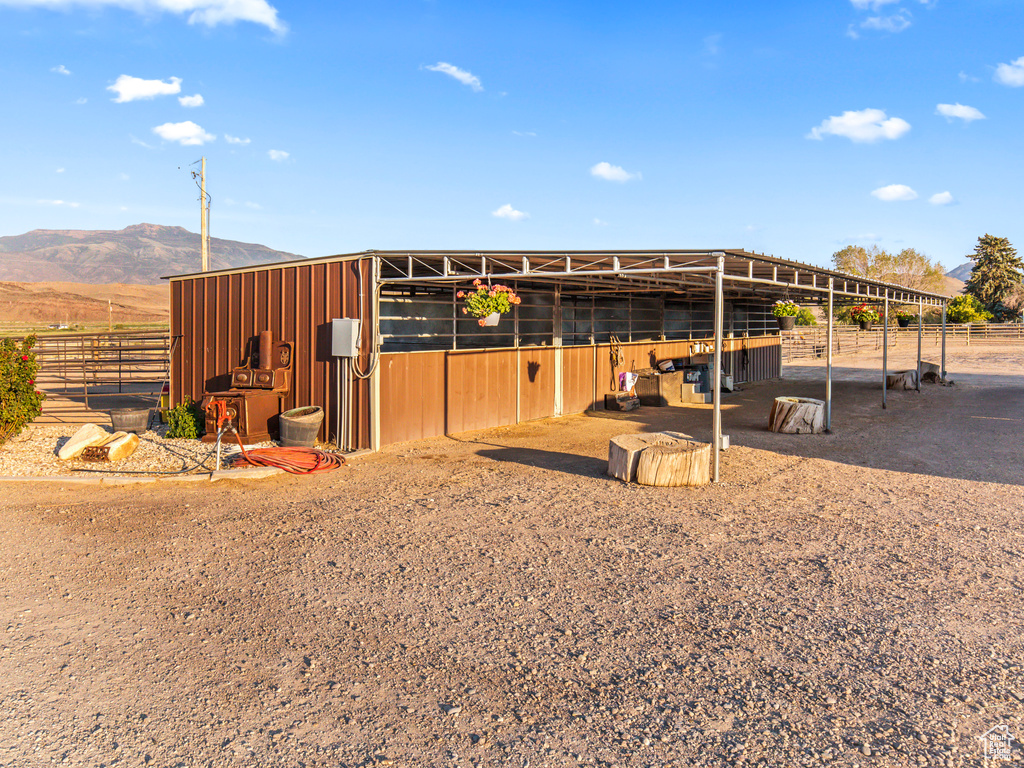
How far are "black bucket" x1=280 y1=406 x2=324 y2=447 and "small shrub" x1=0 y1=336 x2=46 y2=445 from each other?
149 inches

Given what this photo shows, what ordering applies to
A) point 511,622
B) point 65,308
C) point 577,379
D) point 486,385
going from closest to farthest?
point 511,622 → point 486,385 → point 577,379 → point 65,308

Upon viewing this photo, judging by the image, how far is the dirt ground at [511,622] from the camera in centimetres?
300

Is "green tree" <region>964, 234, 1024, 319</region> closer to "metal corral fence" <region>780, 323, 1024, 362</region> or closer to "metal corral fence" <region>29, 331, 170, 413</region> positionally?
"metal corral fence" <region>780, 323, 1024, 362</region>

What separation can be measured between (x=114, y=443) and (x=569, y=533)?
6.50 m

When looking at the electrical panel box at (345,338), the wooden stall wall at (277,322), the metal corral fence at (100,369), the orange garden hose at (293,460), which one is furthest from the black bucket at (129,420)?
the electrical panel box at (345,338)

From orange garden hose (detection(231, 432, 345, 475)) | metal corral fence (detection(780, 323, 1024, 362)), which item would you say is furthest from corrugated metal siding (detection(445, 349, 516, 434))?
metal corral fence (detection(780, 323, 1024, 362))

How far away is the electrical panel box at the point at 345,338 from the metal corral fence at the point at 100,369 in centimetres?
505

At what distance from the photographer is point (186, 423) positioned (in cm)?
1042

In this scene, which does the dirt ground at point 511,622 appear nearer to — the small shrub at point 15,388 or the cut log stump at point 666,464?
the cut log stump at point 666,464

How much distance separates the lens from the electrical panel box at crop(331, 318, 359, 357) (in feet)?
31.6

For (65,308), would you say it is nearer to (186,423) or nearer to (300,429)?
(186,423)

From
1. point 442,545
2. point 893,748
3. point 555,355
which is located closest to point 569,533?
point 442,545

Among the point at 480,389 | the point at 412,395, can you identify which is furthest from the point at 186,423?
the point at 480,389

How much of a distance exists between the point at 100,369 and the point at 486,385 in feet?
51.8
